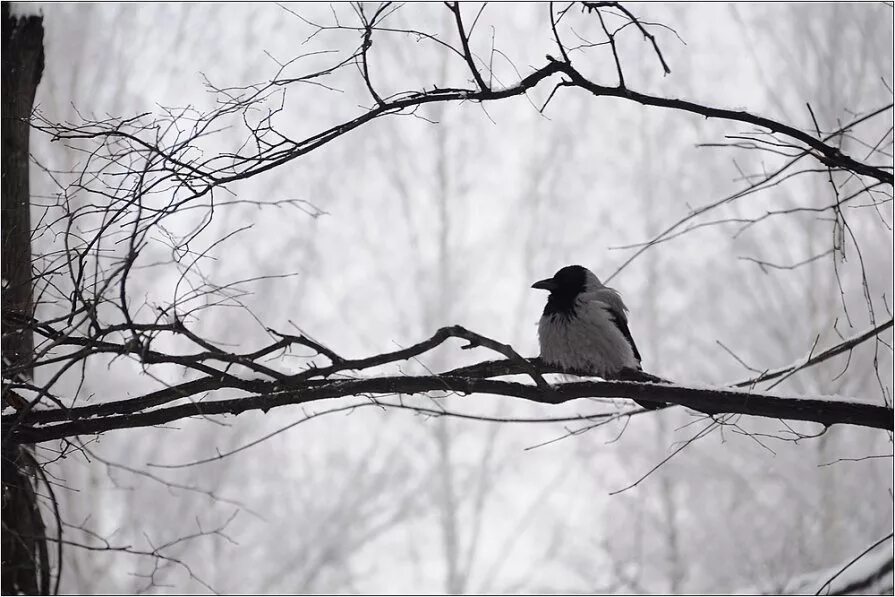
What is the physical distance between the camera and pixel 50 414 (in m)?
2.66

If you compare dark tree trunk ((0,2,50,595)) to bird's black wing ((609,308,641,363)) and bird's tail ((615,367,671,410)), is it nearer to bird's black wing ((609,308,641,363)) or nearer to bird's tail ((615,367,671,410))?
bird's tail ((615,367,671,410))

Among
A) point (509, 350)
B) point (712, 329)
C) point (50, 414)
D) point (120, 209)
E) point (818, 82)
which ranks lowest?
point (509, 350)

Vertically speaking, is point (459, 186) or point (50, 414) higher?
point (459, 186)

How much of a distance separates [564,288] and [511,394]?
5.88 feet

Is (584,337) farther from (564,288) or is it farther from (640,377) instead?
(640,377)

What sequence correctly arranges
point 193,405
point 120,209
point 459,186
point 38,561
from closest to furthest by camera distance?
point 120,209
point 193,405
point 38,561
point 459,186

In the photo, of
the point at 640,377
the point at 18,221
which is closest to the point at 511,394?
the point at 640,377

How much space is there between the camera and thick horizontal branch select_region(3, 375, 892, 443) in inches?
99.7

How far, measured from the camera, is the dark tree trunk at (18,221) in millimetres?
3408

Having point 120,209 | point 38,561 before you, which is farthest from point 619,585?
point 120,209

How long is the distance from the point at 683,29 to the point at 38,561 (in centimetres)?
761

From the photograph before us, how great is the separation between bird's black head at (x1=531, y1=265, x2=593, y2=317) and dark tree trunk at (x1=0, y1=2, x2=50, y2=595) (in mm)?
2410

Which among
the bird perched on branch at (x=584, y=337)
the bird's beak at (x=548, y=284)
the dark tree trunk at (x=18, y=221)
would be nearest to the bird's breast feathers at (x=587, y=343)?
the bird perched on branch at (x=584, y=337)

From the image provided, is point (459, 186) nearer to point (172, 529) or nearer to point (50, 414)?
point (172, 529)
